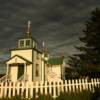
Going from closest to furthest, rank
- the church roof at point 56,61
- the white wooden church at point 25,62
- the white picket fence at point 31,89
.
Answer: the white picket fence at point 31,89 → the white wooden church at point 25,62 → the church roof at point 56,61

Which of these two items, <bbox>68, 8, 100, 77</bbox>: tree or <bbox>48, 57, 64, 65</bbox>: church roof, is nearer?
<bbox>68, 8, 100, 77</bbox>: tree

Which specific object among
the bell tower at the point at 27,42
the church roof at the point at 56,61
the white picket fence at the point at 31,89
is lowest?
the white picket fence at the point at 31,89

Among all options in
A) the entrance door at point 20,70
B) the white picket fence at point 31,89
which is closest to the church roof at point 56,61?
the entrance door at point 20,70

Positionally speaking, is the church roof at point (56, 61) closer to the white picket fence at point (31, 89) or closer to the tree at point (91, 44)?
the tree at point (91, 44)

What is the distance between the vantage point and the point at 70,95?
10.6m

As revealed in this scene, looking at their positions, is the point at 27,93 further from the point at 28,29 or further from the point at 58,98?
the point at 28,29

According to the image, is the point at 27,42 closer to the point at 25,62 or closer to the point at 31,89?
the point at 25,62

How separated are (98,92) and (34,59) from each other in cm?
1415

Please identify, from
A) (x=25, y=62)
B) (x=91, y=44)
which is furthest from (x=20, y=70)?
(x=91, y=44)

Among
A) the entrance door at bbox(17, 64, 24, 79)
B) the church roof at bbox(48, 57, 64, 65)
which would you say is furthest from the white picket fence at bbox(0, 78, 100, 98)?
the church roof at bbox(48, 57, 64, 65)

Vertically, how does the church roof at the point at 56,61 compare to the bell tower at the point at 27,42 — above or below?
below

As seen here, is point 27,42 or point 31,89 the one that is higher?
point 27,42

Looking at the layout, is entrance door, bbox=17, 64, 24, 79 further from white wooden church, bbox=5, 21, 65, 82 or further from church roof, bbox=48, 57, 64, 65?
church roof, bbox=48, 57, 64, 65

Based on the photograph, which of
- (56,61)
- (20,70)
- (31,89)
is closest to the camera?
(31,89)
